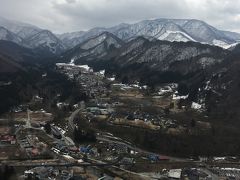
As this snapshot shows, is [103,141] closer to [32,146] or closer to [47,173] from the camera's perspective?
[32,146]

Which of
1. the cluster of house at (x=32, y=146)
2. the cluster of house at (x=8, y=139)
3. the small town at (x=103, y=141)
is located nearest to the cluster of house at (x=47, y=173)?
the small town at (x=103, y=141)

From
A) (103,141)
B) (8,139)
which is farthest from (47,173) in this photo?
(8,139)

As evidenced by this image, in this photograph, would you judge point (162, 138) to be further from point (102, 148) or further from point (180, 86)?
point (180, 86)

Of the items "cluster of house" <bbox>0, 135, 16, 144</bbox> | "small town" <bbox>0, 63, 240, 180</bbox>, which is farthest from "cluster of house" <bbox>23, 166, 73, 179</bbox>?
"cluster of house" <bbox>0, 135, 16, 144</bbox>

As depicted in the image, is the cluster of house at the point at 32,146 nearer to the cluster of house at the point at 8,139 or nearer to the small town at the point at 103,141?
the small town at the point at 103,141

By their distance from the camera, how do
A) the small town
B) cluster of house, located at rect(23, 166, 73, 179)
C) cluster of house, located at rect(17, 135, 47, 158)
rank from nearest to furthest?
cluster of house, located at rect(23, 166, 73, 179), the small town, cluster of house, located at rect(17, 135, 47, 158)

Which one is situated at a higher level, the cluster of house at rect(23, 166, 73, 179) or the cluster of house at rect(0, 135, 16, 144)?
the cluster of house at rect(0, 135, 16, 144)

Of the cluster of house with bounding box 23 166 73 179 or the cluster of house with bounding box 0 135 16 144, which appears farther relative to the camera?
the cluster of house with bounding box 0 135 16 144

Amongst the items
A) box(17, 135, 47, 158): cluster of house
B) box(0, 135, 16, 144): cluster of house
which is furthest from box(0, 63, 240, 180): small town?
box(17, 135, 47, 158): cluster of house

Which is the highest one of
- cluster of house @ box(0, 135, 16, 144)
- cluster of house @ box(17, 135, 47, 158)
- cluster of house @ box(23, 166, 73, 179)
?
cluster of house @ box(0, 135, 16, 144)

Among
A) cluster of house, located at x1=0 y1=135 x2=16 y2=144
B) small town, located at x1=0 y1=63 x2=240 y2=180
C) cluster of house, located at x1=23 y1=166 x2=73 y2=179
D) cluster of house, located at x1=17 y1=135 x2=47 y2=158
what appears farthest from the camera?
cluster of house, located at x1=0 y1=135 x2=16 y2=144

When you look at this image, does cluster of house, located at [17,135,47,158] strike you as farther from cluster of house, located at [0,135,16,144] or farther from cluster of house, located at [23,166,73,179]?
cluster of house, located at [23,166,73,179]
